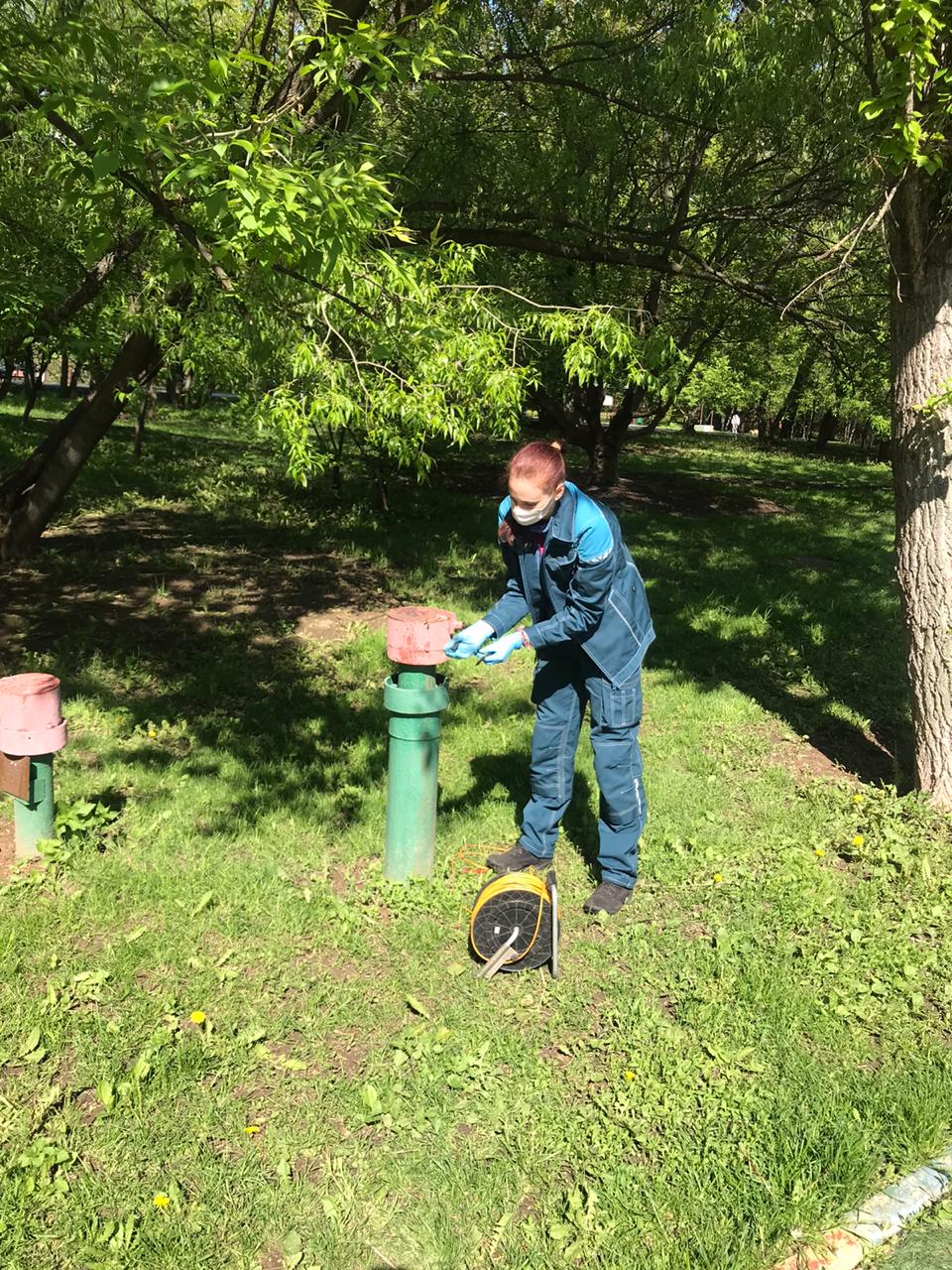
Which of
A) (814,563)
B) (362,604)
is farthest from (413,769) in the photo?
(814,563)

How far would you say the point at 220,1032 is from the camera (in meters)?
2.99

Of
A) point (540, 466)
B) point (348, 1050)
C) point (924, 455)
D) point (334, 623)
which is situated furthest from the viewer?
point (334, 623)

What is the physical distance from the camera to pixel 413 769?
3.66m

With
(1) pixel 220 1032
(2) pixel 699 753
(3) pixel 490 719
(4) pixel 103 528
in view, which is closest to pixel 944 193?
(2) pixel 699 753

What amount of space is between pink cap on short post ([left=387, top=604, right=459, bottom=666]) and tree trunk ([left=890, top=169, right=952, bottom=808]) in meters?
2.54

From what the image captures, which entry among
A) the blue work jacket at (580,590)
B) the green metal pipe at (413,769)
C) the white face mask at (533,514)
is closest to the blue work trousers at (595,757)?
the blue work jacket at (580,590)

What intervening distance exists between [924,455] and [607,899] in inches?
105


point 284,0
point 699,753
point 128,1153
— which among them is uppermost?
point 284,0

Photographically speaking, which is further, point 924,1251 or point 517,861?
point 517,861

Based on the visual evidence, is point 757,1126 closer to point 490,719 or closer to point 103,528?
point 490,719

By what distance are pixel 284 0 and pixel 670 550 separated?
658 cm

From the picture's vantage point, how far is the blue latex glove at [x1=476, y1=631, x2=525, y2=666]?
11.3ft

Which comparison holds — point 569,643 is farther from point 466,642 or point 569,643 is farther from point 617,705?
point 466,642

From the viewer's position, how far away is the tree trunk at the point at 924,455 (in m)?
4.33
